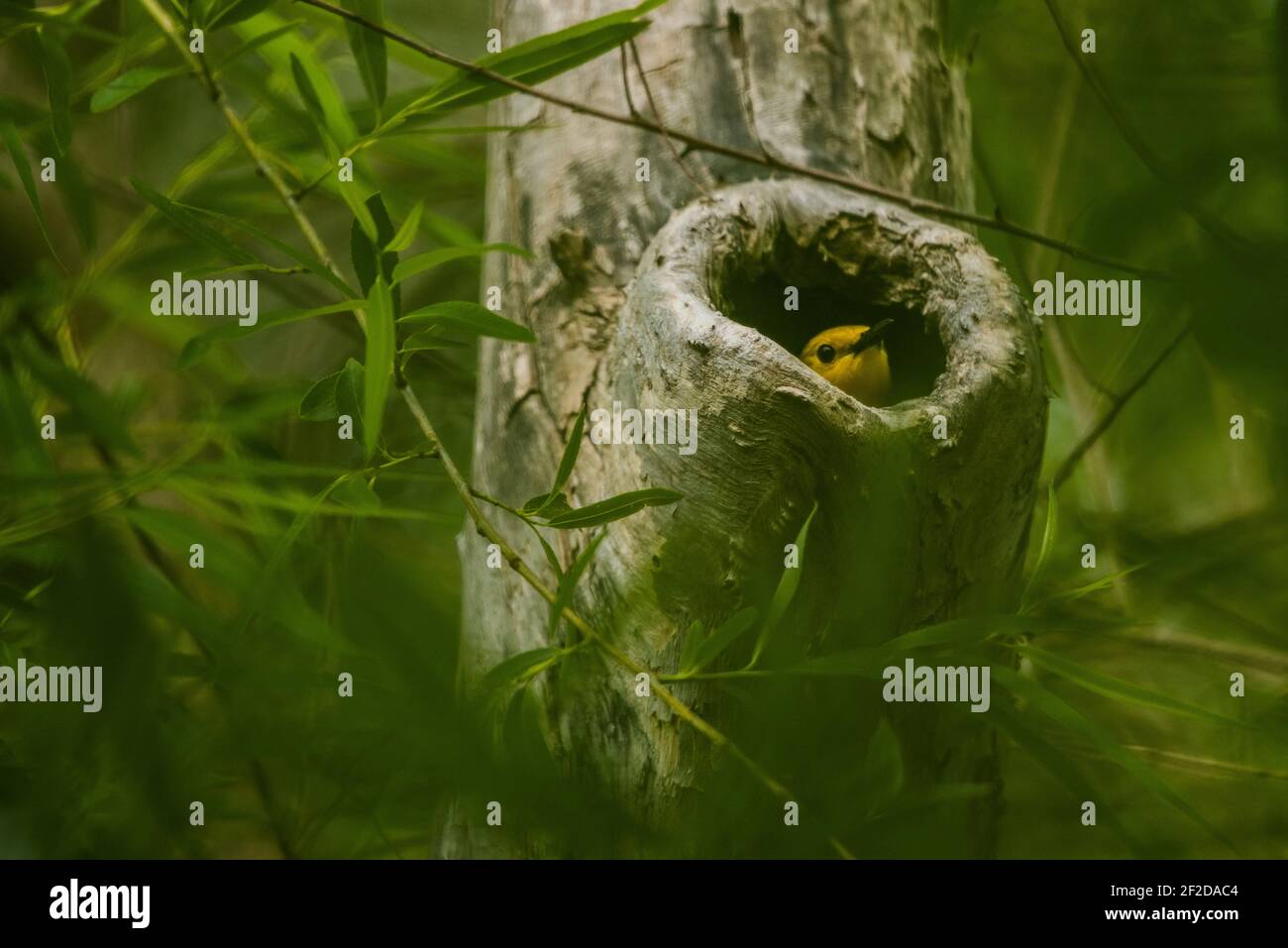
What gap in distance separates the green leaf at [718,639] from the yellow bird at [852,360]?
58 centimetres

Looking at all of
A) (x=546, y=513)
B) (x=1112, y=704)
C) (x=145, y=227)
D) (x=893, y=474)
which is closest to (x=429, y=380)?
(x=145, y=227)

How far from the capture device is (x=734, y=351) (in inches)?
33.0

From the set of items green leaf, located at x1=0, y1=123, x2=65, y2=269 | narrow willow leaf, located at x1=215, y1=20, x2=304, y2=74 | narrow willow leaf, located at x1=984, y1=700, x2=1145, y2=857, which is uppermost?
narrow willow leaf, located at x1=215, y1=20, x2=304, y2=74

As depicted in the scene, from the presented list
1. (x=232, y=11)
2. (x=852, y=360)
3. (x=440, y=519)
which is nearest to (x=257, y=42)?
(x=232, y=11)

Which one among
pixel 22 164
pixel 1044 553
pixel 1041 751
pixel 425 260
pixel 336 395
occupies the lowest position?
pixel 1041 751

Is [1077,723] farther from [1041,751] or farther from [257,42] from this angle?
[257,42]

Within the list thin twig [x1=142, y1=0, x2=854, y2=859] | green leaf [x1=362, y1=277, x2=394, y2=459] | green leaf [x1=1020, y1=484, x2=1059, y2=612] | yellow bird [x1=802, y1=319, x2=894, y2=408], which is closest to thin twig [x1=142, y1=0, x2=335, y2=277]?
thin twig [x1=142, y1=0, x2=854, y2=859]

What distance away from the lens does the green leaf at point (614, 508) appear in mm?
801

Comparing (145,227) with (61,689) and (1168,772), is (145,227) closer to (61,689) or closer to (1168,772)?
(61,689)

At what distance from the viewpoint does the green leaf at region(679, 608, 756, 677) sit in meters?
0.74

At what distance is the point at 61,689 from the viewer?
0.90 feet

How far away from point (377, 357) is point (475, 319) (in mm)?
132

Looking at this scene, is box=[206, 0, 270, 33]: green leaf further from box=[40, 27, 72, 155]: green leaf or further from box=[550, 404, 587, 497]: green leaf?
box=[550, 404, 587, 497]: green leaf

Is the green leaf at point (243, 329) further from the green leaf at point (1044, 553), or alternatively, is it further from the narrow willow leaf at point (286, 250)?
the green leaf at point (1044, 553)
